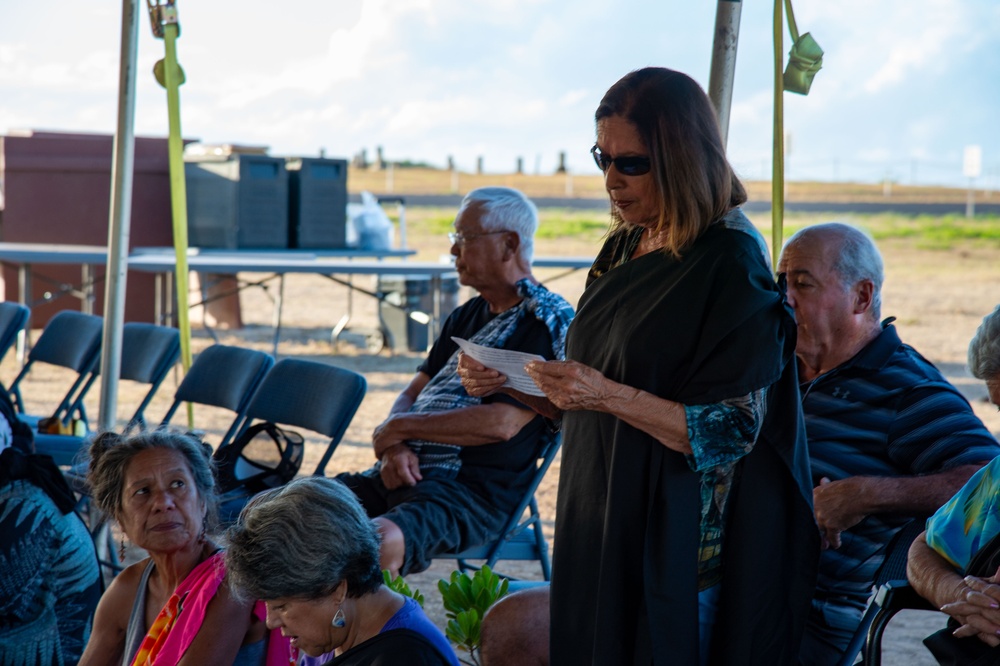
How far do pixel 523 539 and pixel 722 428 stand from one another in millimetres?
1769

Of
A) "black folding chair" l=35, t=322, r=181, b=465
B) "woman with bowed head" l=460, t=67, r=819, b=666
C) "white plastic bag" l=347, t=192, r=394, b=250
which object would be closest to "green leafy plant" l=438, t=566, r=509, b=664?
"woman with bowed head" l=460, t=67, r=819, b=666

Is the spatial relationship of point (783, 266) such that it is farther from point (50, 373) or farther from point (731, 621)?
point (50, 373)

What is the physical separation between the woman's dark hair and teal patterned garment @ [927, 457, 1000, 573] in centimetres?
72

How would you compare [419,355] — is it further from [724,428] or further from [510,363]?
[724,428]

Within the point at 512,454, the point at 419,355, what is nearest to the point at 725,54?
the point at 512,454

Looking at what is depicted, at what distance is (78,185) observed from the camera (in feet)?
37.9

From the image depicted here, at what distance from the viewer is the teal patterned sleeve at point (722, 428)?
6.35 ft

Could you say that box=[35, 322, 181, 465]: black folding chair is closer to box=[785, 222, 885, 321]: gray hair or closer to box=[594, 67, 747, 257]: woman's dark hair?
box=[785, 222, 885, 321]: gray hair

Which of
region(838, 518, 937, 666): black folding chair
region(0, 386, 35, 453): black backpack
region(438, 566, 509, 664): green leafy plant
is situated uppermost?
region(0, 386, 35, 453): black backpack

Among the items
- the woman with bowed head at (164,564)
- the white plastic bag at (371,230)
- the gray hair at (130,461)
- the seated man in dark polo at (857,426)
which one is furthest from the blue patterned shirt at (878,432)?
the white plastic bag at (371,230)

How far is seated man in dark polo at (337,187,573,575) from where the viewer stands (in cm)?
326

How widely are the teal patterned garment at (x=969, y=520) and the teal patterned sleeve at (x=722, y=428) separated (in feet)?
1.63

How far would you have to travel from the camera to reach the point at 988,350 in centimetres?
214

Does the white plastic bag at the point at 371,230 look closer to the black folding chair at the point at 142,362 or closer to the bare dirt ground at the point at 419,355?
the bare dirt ground at the point at 419,355
